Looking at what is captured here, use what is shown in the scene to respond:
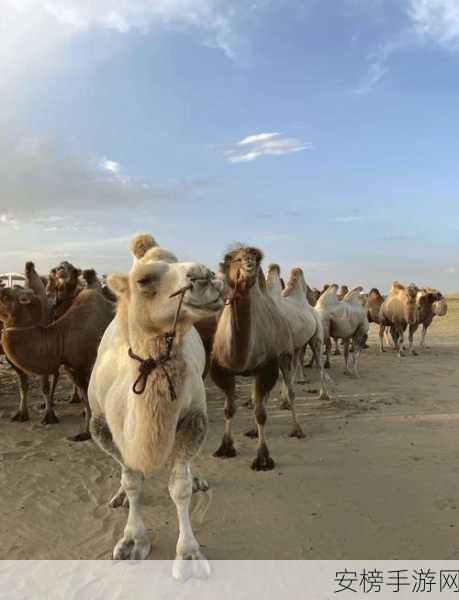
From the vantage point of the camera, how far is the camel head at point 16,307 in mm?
5949

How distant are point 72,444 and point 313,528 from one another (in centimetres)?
318

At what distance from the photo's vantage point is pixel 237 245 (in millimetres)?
5008

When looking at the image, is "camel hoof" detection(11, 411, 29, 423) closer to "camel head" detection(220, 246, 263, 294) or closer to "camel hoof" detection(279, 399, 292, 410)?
"camel hoof" detection(279, 399, 292, 410)

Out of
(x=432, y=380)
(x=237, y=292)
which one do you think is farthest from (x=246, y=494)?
(x=432, y=380)

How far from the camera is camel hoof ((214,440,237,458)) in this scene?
5.34 m

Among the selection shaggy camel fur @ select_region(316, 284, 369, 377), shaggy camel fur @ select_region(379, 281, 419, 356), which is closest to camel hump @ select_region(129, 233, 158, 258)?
shaggy camel fur @ select_region(316, 284, 369, 377)

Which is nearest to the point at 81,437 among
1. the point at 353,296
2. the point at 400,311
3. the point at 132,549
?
the point at 132,549

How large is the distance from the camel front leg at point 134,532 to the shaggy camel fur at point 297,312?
4.04 metres

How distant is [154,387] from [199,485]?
84.8 inches

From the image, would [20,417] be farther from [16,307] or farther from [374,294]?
[374,294]

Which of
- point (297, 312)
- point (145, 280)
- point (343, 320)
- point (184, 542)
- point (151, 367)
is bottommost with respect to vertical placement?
point (184, 542)

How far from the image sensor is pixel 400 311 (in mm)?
15172

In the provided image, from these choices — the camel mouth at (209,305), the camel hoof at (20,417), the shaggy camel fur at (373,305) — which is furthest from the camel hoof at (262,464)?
the shaggy camel fur at (373,305)
